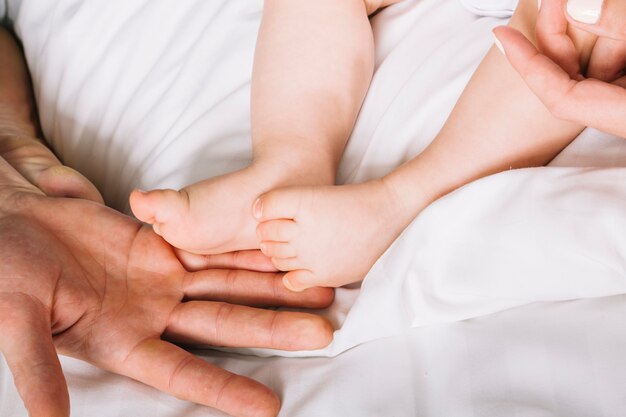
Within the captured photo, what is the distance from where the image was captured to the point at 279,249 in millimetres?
750

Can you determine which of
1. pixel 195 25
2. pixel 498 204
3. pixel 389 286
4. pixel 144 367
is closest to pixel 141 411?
pixel 144 367

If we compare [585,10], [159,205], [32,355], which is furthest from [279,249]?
[585,10]

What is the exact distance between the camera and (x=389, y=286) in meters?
0.72

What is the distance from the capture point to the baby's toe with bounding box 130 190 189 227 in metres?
0.72

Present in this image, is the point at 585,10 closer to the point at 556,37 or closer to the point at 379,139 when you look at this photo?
the point at 556,37

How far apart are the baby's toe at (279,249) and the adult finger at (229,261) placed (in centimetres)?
7

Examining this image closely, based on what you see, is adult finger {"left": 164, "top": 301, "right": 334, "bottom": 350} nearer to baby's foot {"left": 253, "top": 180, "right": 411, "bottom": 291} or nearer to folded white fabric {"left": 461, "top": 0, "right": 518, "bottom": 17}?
baby's foot {"left": 253, "top": 180, "right": 411, "bottom": 291}

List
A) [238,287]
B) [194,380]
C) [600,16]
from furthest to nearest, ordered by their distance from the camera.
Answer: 1. [238,287]
2. [194,380]
3. [600,16]

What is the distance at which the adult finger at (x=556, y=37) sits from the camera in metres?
0.66

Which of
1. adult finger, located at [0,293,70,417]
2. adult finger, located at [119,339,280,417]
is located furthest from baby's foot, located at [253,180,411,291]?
adult finger, located at [0,293,70,417]

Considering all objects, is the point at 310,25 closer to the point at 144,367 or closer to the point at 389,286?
the point at 389,286

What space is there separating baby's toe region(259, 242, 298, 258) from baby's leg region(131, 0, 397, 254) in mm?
44

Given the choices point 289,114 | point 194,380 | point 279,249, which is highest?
point 289,114

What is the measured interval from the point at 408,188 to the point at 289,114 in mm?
173
